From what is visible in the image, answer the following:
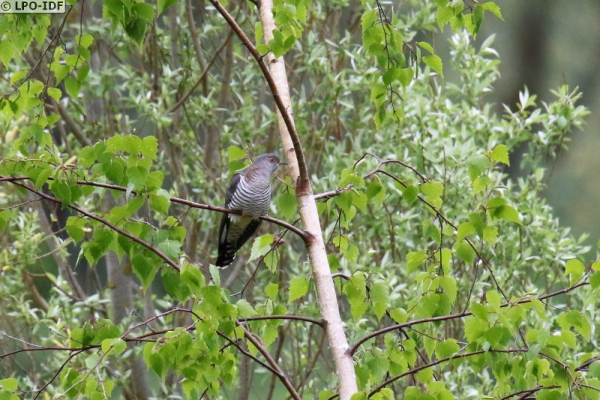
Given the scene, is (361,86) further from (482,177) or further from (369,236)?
(482,177)

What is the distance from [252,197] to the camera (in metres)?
3.51

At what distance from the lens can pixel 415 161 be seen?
4219 mm

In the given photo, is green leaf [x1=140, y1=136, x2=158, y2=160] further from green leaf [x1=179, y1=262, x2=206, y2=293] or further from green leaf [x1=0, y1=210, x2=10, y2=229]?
green leaf [x1=0, y1=210, x2=10, y2=229]

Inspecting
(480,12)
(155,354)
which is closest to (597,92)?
(480,12)

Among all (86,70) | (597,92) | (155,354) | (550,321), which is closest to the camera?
(155,354)

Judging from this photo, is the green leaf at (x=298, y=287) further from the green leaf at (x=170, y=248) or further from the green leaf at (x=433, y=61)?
the green leaf at (x=433, y=61)

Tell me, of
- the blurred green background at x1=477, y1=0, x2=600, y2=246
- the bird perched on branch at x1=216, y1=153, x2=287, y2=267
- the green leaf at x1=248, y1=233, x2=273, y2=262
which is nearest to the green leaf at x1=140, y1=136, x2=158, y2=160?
the green leaf at x1=248, y1=233, x2=273, y2=262

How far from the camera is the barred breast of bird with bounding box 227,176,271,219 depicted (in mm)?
3492

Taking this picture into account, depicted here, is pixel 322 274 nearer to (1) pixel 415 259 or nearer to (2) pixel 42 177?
(1) pixel 415 259

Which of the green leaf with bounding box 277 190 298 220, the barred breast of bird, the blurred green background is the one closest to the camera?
the green leaf with bounding box 277 190 298 220

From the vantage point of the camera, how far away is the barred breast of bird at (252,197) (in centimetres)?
349

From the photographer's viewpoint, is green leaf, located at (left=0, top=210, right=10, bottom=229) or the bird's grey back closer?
green leaf, located at (left=0, top=210, right=10, bottom=229)

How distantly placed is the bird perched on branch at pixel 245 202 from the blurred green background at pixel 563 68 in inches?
146

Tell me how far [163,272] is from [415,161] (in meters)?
2.45
